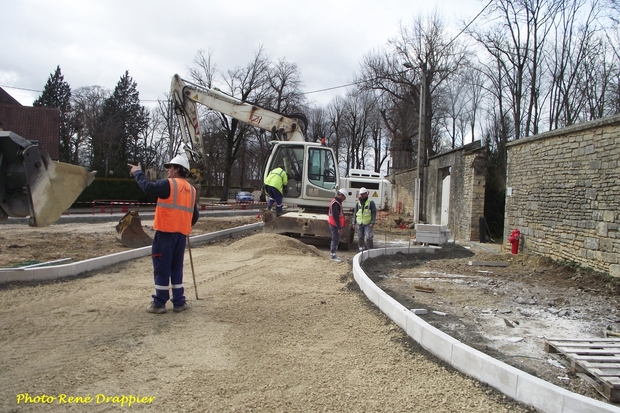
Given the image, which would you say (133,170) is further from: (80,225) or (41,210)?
(80,225)

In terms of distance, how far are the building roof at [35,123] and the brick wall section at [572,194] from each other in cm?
3090

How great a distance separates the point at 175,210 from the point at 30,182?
1.50m

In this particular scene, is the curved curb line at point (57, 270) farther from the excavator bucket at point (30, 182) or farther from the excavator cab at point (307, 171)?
the excavator cab at point (307, 171)

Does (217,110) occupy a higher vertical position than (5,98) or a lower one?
lower

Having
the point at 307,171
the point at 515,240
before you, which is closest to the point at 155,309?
the point at 307,171

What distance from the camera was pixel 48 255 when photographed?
32.1 feet

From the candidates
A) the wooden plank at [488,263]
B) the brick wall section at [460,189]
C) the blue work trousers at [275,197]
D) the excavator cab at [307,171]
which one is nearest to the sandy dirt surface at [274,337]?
the wooden plank at [488,263]

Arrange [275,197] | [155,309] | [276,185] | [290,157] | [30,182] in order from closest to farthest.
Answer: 1. [30,182]
2. [155,309]
3. [276,185]
4. [275,197]
5. [290,157]

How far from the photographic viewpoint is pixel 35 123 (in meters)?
34.1

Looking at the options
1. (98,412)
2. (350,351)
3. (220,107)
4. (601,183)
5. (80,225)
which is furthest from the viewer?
(80,225)

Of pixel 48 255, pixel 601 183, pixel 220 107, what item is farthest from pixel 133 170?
pixel 220 107

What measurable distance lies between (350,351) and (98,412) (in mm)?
2221

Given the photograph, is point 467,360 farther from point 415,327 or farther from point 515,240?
point 515,240

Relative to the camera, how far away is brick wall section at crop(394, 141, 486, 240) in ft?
55.7
